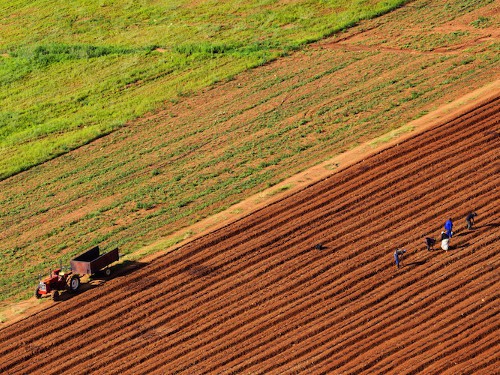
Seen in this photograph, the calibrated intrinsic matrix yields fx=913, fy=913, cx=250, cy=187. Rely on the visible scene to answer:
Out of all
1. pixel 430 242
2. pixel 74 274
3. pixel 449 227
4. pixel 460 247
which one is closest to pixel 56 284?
pixel 74 274

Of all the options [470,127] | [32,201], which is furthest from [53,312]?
[470,127]

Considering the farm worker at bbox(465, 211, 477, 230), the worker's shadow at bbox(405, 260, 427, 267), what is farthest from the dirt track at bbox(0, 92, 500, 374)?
the farm worker at bbox(465, 211, 477, 230)

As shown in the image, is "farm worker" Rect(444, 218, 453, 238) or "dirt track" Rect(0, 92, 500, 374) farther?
"farm worker" Rect(444, 218, 453, 238)

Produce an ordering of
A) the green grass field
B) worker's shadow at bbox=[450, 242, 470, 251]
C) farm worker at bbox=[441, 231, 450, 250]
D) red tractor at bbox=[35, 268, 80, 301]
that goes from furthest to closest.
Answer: the green grass field
red tractor at bbox=[35, 268, 80, 301]
worker's shadow at bbox=[450, 242, 470, 251]
farm worker at bbox=[441, 231, 450, 250]

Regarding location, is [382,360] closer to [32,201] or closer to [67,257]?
[67,257]

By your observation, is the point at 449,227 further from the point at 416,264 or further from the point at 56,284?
the point at 56,284

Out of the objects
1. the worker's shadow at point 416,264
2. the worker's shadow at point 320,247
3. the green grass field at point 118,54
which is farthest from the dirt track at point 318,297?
the green grass field at point 118,54

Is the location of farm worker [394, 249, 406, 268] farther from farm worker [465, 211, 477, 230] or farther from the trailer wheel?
the trailer wheel
